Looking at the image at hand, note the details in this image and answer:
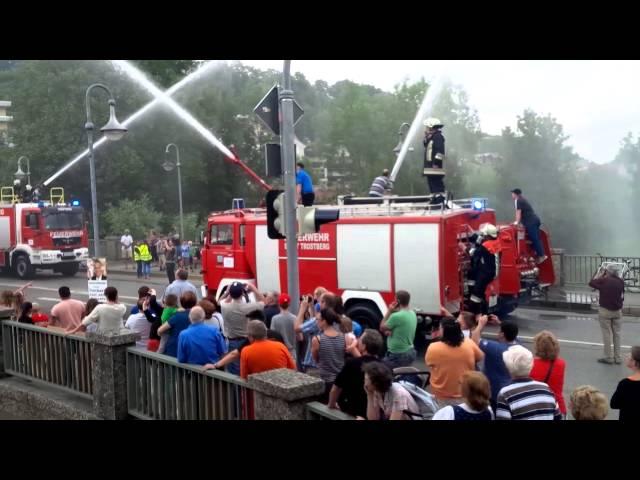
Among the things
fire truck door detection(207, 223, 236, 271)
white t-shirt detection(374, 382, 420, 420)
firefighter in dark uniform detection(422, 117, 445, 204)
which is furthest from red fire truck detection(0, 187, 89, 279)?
white t-shirt detection(374, 382, 420, 420)

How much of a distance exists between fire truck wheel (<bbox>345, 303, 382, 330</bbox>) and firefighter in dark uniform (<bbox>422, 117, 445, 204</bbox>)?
261 centimetres

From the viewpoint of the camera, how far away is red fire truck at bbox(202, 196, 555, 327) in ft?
36.4

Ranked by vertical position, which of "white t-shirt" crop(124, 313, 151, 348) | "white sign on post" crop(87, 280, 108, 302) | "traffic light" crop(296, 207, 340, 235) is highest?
"traffic light" crop(296, 207, 340, 235)

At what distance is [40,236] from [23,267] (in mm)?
1521

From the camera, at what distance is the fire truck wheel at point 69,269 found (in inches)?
1061

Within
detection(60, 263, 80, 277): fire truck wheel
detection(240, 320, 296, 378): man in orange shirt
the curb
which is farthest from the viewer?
detection(60, 263, 80, 277): fire truck wheel

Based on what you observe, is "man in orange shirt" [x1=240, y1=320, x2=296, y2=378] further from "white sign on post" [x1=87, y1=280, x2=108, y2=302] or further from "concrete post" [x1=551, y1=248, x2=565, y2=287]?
"concrete post" [x1=551, y1=248, x2=565, y2=287]

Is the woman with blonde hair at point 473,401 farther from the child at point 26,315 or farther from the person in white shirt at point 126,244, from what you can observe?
the person in white shirt at point 126,244

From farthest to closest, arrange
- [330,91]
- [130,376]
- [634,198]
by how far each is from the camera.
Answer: [330,91] → [634,198] → [130,376]

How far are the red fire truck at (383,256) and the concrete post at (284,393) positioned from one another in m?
6.24
